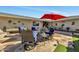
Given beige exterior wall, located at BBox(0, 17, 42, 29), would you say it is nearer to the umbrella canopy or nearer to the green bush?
the umbrella canopy

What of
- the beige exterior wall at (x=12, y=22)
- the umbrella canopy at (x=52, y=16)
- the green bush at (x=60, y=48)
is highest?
the umbrella canopy at (x=52, y=16)

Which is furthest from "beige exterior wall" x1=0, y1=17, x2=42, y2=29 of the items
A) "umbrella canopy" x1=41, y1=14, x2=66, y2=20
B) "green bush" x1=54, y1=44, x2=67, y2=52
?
"green bush" x1=54, y1=44, x2=67, y2=52

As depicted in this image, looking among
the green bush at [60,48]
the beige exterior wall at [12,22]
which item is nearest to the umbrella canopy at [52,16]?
the beige exterior wall at [12,22]

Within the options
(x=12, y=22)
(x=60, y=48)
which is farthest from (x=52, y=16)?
(x=12, y=22)

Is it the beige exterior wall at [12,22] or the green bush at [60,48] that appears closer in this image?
the beige exterior wall at [12,22]

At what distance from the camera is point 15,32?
11.6 feet

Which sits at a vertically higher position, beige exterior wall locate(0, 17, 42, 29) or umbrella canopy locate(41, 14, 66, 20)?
umbrella canopy locate(41, 14, 66, 20)

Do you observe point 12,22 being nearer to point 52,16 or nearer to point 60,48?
point 52,16

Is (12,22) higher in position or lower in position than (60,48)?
higher

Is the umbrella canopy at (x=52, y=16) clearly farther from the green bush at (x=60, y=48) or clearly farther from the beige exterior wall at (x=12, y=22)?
the green bush at (x=60, y=48)

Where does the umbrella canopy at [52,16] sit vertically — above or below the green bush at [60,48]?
above

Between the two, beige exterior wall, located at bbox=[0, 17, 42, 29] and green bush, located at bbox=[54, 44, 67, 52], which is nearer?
beige exterior wall, located at bbox=[0, 17, 42, 29]
